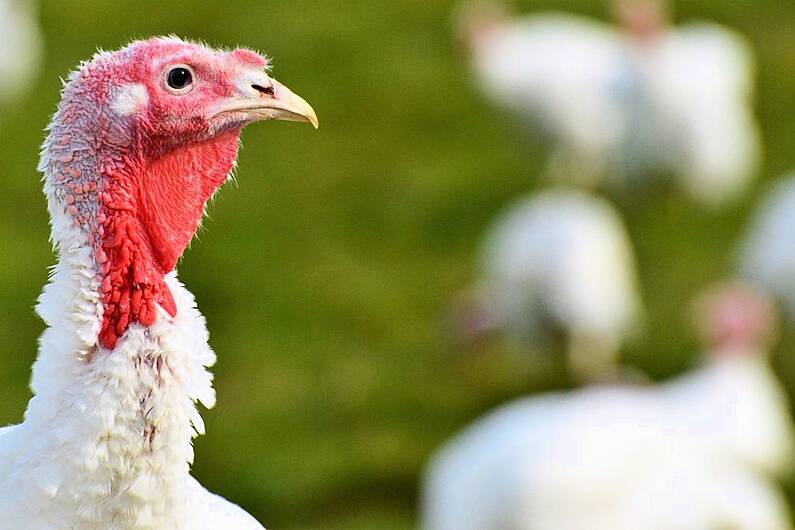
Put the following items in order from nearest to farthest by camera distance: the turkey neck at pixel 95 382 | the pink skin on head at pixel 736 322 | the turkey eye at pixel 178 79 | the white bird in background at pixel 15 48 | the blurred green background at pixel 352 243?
the turkey neck at pixel 95 382
the turkey eye at pixel 178 79
the pink skin on head at pixel 736 322
the blurred green background at pixel 352 243
the white bird in background at pixel 15 48

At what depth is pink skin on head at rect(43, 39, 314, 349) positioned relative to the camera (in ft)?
6.97

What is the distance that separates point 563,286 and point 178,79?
4.98 metres

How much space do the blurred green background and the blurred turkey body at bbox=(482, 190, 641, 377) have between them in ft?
0.71

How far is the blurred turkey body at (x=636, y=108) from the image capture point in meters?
8.71

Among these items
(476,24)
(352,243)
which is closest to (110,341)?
(352,243)

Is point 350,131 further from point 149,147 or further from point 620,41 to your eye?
point 149,147

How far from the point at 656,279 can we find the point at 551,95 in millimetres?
1348

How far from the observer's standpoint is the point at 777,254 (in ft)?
23.4

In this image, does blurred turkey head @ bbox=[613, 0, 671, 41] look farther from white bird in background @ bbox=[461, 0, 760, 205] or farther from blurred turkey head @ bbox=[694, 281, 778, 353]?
blurred turkey head @ bbox=[694, 281, 778, 353]

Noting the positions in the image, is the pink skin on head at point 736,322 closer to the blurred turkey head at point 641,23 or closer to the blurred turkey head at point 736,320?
the blurred turkey head at point 736,320

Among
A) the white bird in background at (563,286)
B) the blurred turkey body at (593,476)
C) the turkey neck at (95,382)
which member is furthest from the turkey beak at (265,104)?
the white bird in background at (563,286)

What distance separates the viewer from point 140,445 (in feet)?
6.95

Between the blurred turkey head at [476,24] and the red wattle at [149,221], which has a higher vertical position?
the blurred turkey head at [476,24]

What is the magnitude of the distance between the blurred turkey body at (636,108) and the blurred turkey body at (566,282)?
141 cm
